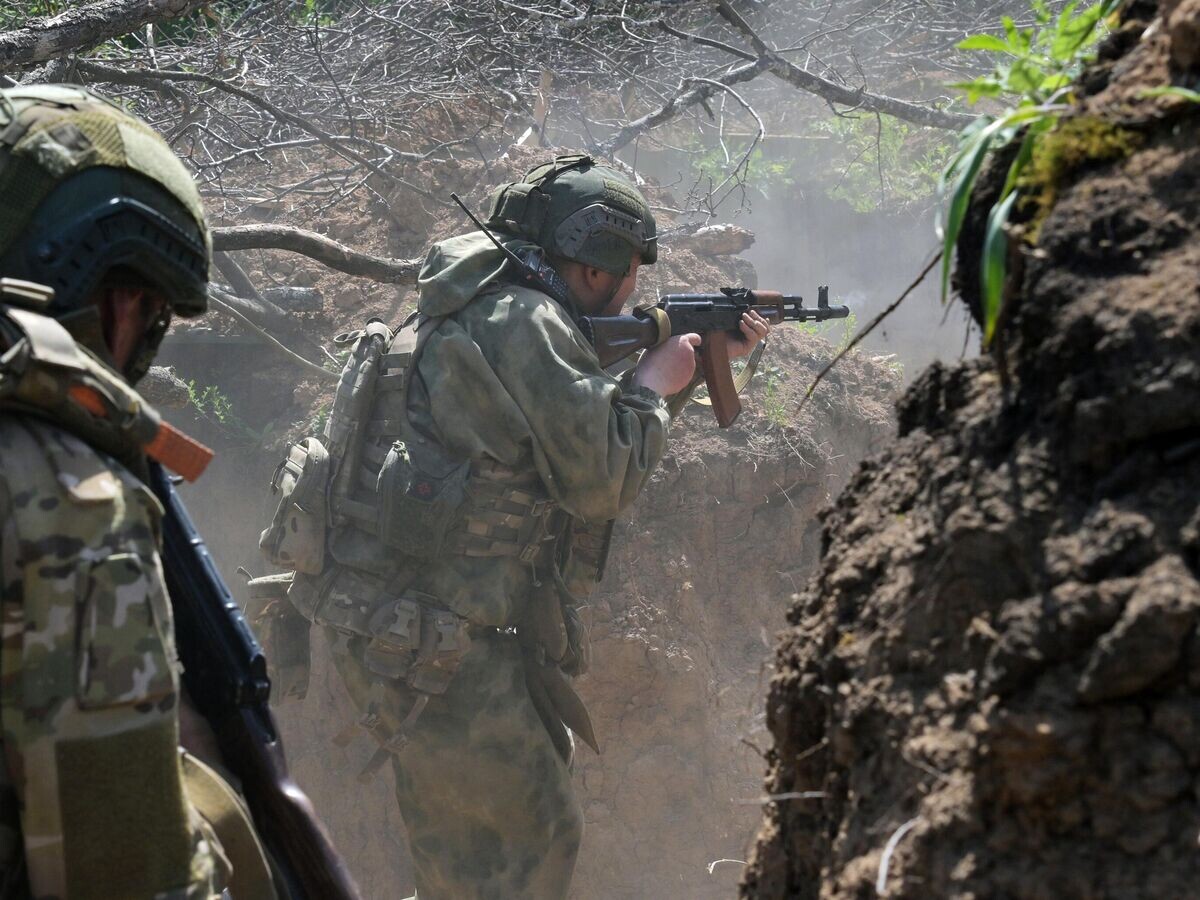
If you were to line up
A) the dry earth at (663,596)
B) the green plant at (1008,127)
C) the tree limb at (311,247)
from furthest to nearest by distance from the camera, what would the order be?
the dry earth at (663,596)
the tree limb at (311,247)
the green plant at (1008,127)

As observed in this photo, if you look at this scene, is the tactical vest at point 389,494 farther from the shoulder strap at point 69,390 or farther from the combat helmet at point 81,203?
the shoulder strap at point 69,390

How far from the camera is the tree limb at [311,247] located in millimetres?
4883

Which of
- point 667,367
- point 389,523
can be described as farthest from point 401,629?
point 667,367

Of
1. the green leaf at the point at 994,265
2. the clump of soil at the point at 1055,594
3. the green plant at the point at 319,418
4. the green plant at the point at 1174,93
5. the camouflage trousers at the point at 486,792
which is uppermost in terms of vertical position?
the green plant at the point at 319,418

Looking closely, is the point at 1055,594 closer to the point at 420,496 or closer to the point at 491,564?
the point at 420,496

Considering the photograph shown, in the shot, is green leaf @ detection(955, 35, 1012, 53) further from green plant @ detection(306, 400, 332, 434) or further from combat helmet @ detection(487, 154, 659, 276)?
green plant @ detection(306, 400, 332, 434)

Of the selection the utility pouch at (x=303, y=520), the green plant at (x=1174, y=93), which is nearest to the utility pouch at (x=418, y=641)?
the utility pouch at (x=303, y=520)

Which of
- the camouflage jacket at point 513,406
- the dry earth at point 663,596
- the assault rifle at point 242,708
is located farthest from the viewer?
the dry earth at point 663,596

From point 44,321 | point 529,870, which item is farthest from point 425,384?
point 44,321

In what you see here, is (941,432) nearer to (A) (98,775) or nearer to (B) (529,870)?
(A) (98,775)

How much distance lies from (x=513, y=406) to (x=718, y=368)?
1.07 m

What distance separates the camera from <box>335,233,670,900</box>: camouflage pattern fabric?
4.12 metres

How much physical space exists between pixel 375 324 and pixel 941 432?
3.36m

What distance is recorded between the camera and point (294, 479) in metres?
4.48
